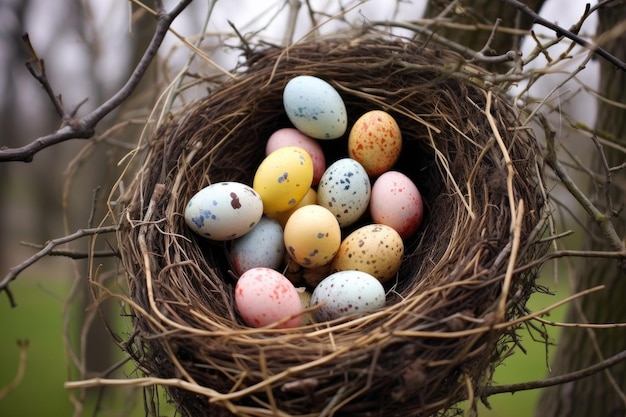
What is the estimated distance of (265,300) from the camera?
3.60ft

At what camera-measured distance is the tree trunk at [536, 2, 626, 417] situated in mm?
1567

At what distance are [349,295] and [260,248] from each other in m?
0.28

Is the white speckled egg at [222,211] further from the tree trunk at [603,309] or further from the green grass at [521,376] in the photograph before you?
the green grass at [521,376]

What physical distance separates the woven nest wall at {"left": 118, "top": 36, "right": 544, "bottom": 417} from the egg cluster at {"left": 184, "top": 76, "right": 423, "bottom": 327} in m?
0.05

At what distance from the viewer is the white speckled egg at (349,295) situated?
3.69ft

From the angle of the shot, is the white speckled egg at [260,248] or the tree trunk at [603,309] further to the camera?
the tree trunk at [603,309]

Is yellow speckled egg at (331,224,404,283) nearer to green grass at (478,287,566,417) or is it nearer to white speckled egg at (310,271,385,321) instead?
white speckled egg at (310,271,385,321)

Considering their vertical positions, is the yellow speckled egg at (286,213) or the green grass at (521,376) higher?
the yellow speckled egg at (286,213)

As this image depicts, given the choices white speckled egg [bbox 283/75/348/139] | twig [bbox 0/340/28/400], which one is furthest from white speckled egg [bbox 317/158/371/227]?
twig [bbox 0/340/28/400]

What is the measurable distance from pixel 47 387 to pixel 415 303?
13.9ft

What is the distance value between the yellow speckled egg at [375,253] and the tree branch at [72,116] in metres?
0.62

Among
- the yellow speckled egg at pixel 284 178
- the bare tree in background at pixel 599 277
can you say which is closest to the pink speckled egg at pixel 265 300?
the yellow speckled egg at pixel 284 178

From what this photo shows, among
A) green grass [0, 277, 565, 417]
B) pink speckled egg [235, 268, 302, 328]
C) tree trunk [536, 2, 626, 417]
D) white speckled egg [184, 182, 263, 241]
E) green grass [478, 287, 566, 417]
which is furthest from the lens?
green grass [0, 277, 565, 417]

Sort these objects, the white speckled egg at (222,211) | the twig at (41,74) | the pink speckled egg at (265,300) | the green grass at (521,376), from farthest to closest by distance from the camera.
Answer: the green grass at (521,376) < the white speckled egg at (222,211) < the pink speckled egg at (265,300) < the twig at (41,74)
